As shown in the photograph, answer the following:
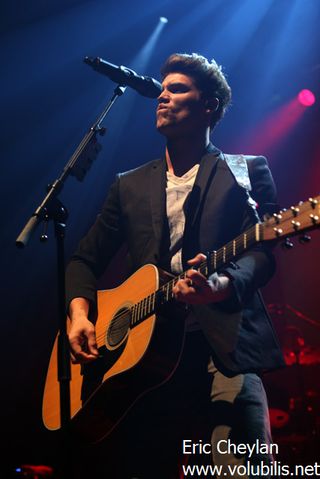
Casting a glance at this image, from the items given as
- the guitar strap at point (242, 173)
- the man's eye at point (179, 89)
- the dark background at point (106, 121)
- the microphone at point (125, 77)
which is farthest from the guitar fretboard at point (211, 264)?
the dark background at point (106, 121)

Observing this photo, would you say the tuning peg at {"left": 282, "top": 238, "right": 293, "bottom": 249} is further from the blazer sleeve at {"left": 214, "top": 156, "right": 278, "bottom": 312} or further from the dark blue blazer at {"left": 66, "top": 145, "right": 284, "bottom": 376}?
the dark blue blazer at {"left": 66, "top": 145, "right": 284, "bottom": 376}

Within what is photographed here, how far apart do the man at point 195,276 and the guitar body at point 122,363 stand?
8 cm

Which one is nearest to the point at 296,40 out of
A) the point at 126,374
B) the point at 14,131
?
the point at 14,131

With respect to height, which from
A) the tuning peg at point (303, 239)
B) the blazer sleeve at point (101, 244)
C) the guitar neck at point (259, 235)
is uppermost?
the blazer sleeve at point (101, 244)

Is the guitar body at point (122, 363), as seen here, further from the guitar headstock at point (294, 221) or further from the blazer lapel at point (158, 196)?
the guitar headstock at point (294, 221)

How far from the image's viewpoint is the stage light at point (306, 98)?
5.77m

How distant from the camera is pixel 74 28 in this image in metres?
5.43

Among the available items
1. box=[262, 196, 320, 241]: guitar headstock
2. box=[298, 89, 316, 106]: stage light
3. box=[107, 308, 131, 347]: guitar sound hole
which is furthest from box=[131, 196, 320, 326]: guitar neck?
box=[298, 89, 316, 106]: stage light

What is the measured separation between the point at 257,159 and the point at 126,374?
1.21 metres

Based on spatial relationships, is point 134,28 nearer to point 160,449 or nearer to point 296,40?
point 296,40

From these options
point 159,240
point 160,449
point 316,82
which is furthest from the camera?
point 316,82

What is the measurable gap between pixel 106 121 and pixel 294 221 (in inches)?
161

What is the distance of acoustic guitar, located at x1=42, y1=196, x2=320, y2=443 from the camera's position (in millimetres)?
2090

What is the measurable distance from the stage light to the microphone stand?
364cm
